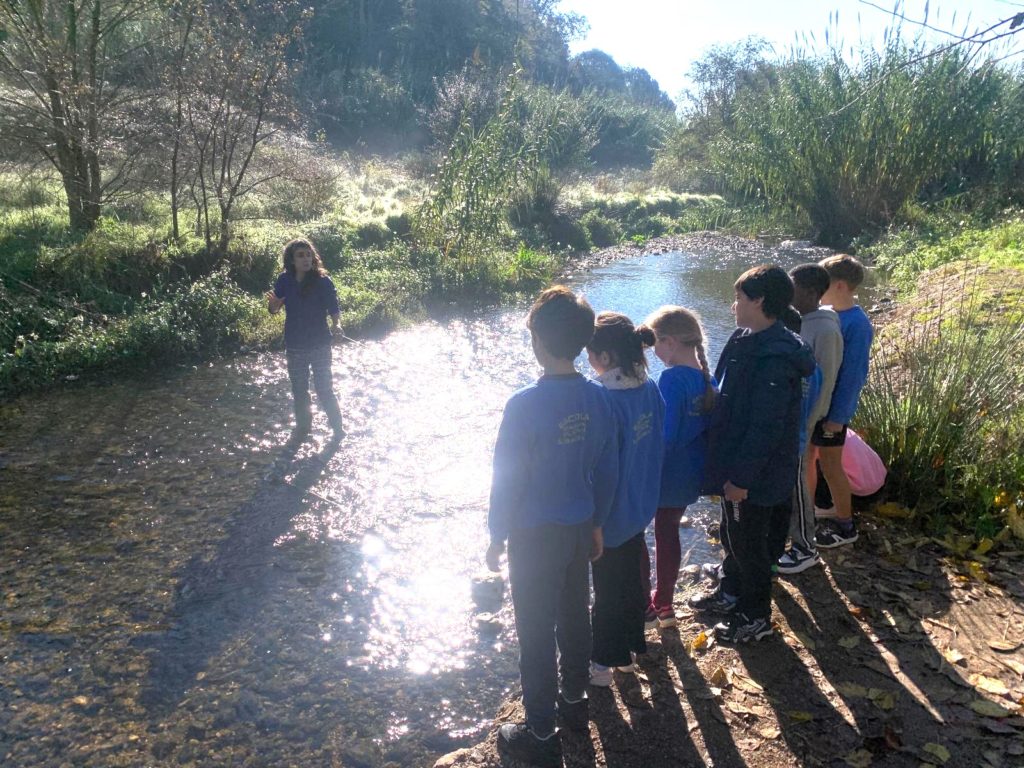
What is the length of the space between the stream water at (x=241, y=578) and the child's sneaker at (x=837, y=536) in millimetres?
838

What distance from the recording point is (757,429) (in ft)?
10.3

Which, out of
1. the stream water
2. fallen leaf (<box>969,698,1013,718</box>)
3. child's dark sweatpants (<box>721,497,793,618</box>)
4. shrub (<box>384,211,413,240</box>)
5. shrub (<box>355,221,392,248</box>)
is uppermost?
shrub (<box>384,211,413,240</box>)

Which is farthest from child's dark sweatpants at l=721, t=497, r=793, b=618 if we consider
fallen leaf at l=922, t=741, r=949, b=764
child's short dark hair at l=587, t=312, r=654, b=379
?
child's short dark hair at l=587, t=312, r=654, b=379

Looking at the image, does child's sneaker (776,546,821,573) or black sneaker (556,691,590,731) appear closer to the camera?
black sneaker (556,691,590,731)

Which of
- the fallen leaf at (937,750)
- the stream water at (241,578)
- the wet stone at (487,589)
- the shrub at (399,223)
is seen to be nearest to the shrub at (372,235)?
the shrub at (399,223)

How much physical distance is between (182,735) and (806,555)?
3326 millimetres

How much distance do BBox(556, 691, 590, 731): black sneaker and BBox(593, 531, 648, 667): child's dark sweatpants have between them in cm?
26

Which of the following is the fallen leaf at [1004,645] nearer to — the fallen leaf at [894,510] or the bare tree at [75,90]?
the fallen leaf at [894,510]

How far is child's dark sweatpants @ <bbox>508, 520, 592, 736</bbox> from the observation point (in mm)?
2729

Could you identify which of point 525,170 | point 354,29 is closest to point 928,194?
point 525,170

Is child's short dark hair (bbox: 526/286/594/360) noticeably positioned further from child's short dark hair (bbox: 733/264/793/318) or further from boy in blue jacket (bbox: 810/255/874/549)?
boy in blue jacket (bbox: 810/255/874/549)

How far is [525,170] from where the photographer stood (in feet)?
46.7

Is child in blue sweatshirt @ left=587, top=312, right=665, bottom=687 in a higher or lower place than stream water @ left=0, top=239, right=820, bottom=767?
higher

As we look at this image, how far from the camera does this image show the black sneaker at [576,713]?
10.0 ft
